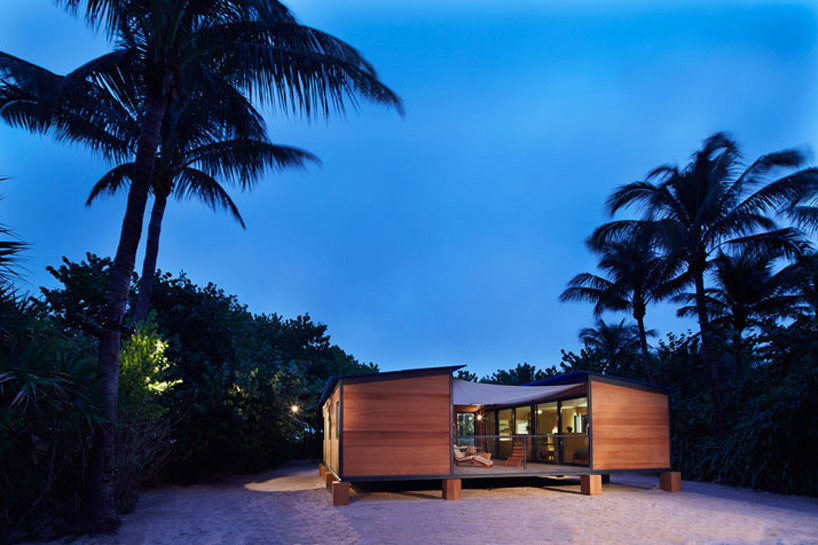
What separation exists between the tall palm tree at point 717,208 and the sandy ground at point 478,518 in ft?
17.2

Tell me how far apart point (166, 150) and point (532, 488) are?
1122cm

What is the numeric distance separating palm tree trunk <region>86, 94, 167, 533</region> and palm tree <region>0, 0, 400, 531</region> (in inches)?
0.5

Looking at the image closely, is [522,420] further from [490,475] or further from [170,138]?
[170,138]

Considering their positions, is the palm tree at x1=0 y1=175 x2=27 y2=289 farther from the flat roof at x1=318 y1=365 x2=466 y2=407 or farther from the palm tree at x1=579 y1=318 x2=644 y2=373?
the palm tree at x1=579 y1=318 x2=644 y2=373

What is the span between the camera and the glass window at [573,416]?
49.3 feet

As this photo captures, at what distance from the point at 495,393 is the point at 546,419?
362 cm


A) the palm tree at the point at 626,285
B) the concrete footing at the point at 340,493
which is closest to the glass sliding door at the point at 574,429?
the concrete footing at the point at 340,493

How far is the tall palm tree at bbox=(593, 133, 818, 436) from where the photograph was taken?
15.0m

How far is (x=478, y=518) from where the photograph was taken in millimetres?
9336

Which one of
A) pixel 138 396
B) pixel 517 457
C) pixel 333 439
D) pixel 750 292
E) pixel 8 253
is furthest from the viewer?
pixel 750 292

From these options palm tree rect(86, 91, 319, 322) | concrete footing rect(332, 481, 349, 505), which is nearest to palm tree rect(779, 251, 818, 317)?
concrete footing rect(332, 481, 349, 505)

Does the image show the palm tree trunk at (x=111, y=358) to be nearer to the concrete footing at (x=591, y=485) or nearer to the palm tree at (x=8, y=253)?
the palm tree at (x=8, y=253)

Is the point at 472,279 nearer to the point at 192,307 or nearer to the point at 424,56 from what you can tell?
the point at 424,56

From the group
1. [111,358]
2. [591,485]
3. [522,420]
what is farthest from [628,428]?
[111,358]
